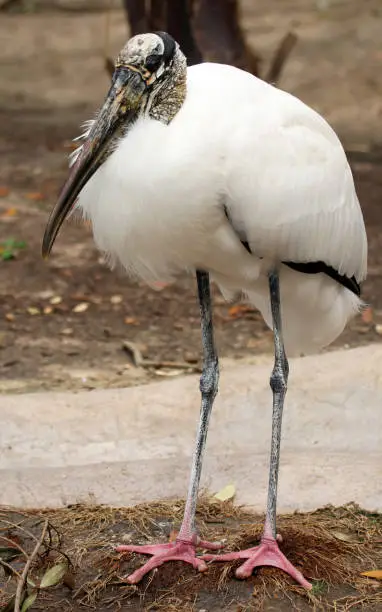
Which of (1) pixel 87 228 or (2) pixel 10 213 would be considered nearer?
(1) pixel 87 228

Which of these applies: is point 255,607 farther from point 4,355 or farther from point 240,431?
point 4,355

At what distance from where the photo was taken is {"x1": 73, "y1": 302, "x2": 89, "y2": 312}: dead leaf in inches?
283

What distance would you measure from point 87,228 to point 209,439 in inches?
138

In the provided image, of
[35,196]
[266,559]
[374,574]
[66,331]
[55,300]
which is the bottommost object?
[35,196]

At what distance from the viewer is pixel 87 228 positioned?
8523 mm

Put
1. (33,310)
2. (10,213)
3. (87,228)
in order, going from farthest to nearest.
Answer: (10,213) < (87,228) < (33,310)

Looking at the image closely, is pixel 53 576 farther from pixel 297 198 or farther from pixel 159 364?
pixel 159 364

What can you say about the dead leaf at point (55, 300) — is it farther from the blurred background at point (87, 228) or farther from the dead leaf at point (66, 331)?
the dead leaf at point (66, 331)

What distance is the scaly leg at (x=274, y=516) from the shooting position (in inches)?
157

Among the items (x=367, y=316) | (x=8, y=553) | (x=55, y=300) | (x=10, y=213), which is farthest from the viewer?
(x=10, y=213)

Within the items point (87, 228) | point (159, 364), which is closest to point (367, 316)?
point (159, 364)

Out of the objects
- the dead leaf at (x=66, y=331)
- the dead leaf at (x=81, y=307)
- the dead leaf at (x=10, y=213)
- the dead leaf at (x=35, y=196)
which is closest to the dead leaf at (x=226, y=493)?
the dead leaf at (x=66, y=331)

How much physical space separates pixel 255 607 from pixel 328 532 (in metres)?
0.68

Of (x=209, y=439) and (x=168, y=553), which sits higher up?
(x=168, y=553)
